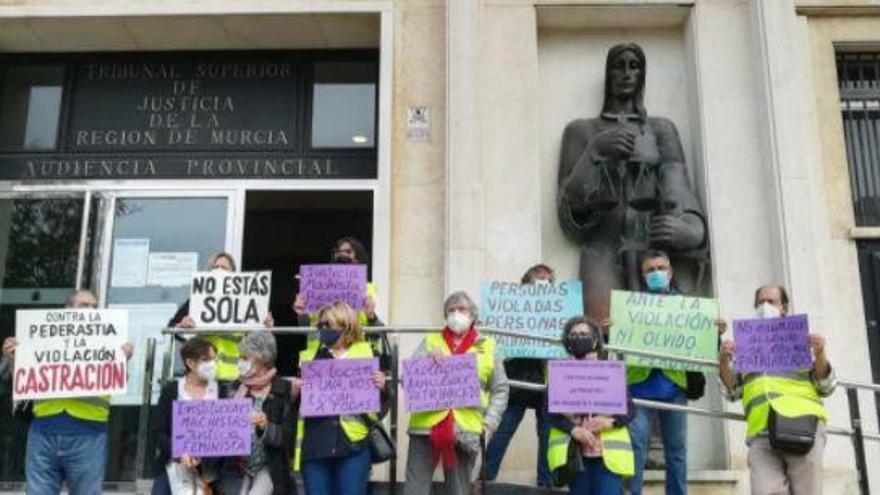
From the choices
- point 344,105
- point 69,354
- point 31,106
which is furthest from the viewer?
Result: point 31,106

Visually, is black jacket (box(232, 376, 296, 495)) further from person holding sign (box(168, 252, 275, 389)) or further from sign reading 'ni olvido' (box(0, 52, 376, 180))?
sign reading 'ni olvido' (box(0, 52, 376, 180))

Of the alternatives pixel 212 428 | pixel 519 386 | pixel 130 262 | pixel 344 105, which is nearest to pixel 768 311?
pixel 519 386

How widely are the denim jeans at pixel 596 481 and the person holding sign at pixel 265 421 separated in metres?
1.81

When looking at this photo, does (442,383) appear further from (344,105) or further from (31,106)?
(31,106)

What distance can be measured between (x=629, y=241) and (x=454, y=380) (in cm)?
356

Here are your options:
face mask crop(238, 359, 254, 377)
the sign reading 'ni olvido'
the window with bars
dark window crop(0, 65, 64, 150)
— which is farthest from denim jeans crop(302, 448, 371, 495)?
dark window crop(0, 65, 64, 150)

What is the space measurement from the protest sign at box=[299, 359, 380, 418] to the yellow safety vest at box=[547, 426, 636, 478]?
116cm

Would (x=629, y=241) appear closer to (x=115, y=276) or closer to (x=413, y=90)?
(x=413, y=90)

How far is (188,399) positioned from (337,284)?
1.39m

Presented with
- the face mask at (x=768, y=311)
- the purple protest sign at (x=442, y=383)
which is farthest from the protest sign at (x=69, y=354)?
the face mask at (x=768, y=311)

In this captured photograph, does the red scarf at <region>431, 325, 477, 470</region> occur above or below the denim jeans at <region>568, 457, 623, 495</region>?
above

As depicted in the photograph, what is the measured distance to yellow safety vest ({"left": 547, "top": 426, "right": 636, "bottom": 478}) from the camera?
5.69 metres

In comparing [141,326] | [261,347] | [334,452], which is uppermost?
[141,326]

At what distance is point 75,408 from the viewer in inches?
247
